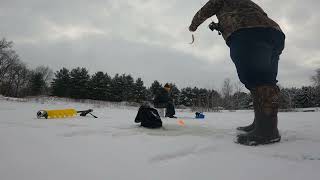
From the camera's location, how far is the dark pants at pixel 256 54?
2.31m

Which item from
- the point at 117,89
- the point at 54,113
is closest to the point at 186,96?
the point at 117,89

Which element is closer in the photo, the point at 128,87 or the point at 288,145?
the point at 288,145

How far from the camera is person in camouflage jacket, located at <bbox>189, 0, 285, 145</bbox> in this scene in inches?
86.4

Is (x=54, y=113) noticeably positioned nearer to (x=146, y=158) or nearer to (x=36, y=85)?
(x=146, y=158)

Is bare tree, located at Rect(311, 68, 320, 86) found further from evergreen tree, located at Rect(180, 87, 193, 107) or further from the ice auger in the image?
the ice auger

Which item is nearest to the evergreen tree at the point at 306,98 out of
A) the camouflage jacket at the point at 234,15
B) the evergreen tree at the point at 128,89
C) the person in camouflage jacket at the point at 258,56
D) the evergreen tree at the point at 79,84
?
the evergreen tree at the point at 128,89

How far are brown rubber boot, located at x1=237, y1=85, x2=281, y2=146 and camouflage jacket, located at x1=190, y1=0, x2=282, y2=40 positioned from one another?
55cm

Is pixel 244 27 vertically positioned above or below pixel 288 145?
above

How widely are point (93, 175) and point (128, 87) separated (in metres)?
51.1

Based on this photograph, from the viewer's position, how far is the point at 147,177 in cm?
130

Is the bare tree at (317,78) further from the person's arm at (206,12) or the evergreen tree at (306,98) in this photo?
the person's arm at (206,12)

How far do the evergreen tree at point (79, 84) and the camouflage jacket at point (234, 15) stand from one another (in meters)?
48.4

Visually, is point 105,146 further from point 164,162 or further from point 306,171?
point 306,171

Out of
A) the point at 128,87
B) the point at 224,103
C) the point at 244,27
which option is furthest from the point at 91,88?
the point at 244,27
